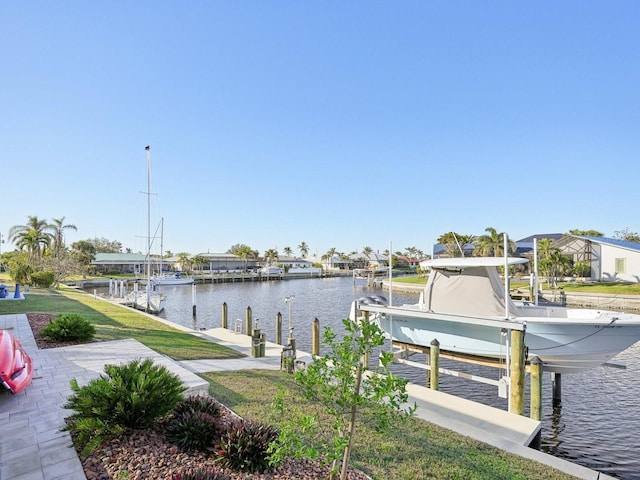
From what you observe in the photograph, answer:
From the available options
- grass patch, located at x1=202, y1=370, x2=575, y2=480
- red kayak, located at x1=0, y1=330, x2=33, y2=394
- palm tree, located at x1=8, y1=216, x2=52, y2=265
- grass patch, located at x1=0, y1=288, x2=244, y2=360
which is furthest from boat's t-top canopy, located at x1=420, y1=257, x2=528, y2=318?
palm tree, located at x1=8, y1=216, x2=52, y2=265

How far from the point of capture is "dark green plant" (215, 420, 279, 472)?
13.5ft

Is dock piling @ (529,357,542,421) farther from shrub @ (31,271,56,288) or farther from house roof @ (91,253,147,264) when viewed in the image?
house roof @ (91,253,147,264)

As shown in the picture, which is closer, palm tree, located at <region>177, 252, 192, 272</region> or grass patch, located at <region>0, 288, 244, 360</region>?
grass patch, located at <region>0, 288, 244, 360</region>

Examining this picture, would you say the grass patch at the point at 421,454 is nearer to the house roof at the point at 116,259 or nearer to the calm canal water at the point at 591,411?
the calm canal water at the point at 591,411

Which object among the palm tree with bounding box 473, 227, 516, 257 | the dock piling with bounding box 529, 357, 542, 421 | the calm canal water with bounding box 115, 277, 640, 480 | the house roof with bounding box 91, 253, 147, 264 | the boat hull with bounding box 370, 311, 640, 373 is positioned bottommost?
the calm canal water with bounding box 115, 277, 640, 480

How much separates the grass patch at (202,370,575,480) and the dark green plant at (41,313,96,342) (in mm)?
5767

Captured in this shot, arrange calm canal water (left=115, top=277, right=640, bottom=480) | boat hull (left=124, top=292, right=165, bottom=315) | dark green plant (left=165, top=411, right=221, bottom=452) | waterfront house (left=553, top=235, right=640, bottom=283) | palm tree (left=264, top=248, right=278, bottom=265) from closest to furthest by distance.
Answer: dark green plant (left=165, top=411, right=221, bottom=452) → calm canal water (left=115, top=277, right=640, bottom=480) → boat hull (left=124, top=292, right=165, bottom=315) → waterfront house (left=553, top=235, right=640, bottom=283) → palm tree (left=264, top=248, right=278, bottom=265)

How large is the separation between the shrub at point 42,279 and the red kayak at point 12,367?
32.3 m

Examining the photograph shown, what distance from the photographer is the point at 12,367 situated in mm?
6031

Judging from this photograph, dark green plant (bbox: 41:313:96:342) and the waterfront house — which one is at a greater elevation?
the waterfront house

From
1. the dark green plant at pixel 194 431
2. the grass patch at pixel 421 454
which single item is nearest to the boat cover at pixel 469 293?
the grass patch at pixel 421 454

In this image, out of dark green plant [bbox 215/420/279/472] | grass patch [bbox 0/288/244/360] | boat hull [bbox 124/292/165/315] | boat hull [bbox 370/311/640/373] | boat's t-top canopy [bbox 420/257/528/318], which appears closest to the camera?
dark green plant [bbox 215/420/279/472]

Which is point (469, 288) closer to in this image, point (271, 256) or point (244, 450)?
point (244, 450)

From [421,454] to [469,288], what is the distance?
6.74 metres
